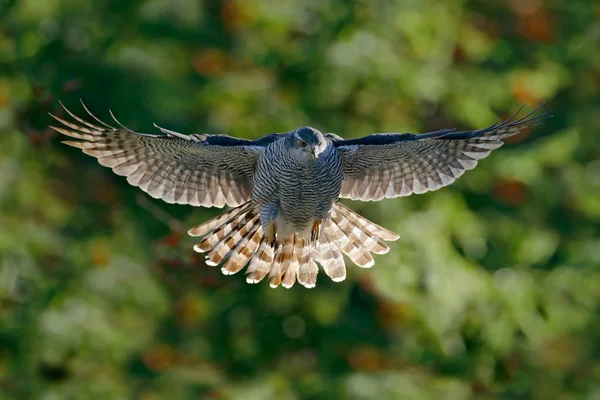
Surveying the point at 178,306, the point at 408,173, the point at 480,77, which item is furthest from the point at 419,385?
the point at 408,173

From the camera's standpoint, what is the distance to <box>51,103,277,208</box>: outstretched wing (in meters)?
6.63

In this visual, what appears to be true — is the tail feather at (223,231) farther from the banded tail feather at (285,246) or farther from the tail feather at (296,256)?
the tail feather at (296,256)

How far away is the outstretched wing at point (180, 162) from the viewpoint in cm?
663

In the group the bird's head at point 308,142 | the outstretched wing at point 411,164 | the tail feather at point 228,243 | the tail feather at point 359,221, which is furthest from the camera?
the tail feather at point 359,221

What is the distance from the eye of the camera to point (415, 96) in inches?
485

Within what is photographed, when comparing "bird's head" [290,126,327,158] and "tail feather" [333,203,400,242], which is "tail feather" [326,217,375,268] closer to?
"tail feather" [333,203,400,242]

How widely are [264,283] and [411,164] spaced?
5.05m

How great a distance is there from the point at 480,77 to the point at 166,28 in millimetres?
4013

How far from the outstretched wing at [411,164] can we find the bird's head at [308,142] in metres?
0.55

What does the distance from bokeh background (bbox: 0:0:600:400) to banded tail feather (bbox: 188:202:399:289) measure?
3.11 meters

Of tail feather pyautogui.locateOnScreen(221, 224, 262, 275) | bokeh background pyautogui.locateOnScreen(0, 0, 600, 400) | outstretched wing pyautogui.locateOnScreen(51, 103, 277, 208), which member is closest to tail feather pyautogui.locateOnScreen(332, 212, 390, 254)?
tail feather pyautogui.locateOnScreen(221, 224, 262, 275)

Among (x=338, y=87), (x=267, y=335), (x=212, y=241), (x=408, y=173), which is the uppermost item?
(x=338, y=87)

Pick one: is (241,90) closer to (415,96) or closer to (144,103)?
(144,103)

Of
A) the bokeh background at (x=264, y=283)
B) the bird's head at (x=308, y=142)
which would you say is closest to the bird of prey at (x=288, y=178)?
the bird's head at (x=308, y=142)
